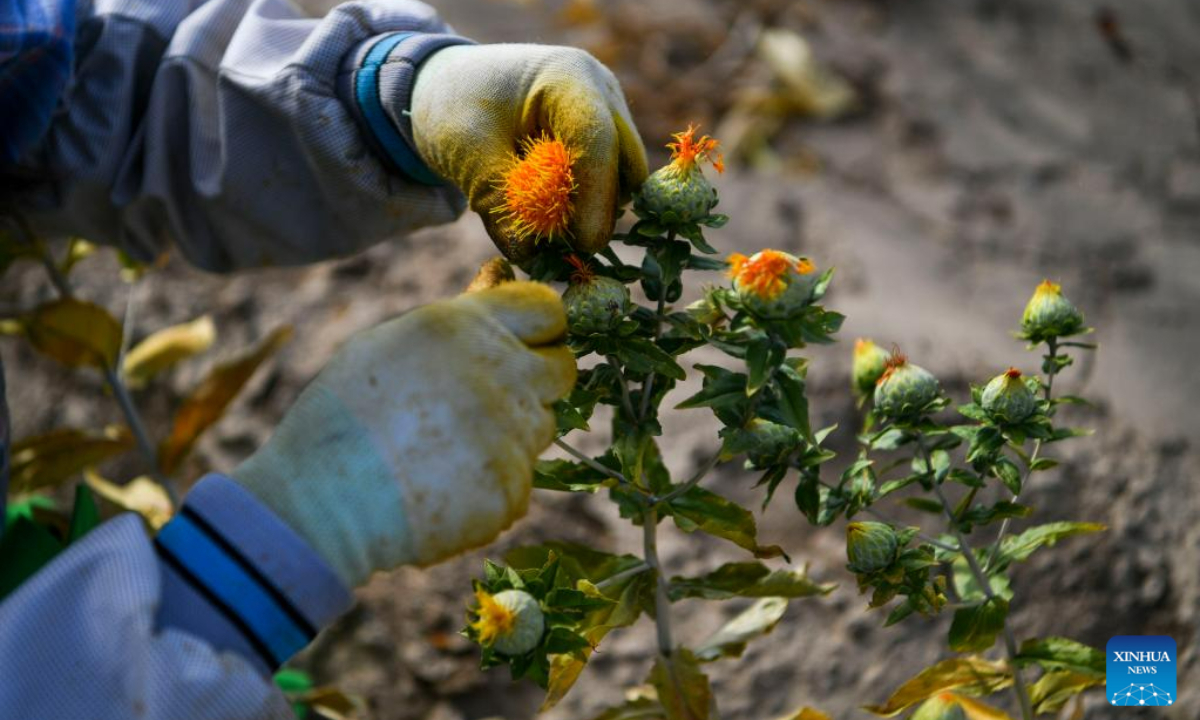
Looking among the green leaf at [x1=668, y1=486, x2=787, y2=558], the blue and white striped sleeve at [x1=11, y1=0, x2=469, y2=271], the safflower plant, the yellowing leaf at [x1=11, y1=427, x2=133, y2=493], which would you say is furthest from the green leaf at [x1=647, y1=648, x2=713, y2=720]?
the yellowing leaf at [x1=11, y1=427, x2=133, y2=493]

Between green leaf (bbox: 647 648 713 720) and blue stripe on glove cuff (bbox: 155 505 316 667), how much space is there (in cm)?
45

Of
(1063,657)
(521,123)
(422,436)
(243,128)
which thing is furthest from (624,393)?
(243,128)

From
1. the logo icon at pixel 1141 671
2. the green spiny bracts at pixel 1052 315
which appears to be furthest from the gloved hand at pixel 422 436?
the logo icon at pixel 1141 671

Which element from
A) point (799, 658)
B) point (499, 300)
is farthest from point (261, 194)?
point (799, 658)

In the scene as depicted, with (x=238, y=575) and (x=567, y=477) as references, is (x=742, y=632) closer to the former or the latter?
(x=567, y=477)

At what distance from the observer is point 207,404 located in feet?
5.95

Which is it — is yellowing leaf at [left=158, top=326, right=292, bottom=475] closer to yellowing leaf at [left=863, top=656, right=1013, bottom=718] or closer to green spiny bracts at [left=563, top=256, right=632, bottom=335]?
green spiny bracts at [left=563, top=256, right=632, bottom=335]

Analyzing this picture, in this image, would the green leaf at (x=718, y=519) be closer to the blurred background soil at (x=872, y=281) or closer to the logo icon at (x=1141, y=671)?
the logo icon at (x=1141, y=671)

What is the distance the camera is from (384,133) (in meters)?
1.43

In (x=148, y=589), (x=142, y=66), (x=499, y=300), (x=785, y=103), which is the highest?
(x=142, y=66)

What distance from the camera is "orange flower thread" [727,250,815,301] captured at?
3.13ft

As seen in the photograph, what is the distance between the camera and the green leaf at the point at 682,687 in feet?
4.11

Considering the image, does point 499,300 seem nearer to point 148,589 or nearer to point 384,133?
point 148,589

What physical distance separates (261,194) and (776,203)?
1.39 m
